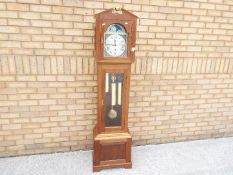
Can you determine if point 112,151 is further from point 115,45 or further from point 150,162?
point 115,45

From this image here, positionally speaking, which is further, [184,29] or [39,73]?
[184,29]

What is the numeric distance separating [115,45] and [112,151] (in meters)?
1.25

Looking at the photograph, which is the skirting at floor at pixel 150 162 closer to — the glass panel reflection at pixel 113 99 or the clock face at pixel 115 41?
the glass panel reflection at pixel 113 99

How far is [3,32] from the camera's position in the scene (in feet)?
8.93

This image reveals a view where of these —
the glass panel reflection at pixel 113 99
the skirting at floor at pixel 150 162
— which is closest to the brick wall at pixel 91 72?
the skirting at floor at pixel 150 162

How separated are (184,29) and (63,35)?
156 cm

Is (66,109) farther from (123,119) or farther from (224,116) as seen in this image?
(224,116)

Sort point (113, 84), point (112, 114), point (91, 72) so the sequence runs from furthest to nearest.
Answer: point (91, 72)
point (112, 114)
point (113, 84)

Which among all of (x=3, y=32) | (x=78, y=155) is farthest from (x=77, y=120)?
(x=3, y=32)

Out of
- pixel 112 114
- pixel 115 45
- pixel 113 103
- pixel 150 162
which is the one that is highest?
pixel 115 45

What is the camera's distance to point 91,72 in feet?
10.0

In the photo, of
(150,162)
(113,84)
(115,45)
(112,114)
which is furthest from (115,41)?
(150,162)

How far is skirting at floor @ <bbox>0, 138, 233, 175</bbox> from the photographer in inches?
115

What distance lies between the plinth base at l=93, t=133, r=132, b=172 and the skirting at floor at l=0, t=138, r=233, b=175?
86 mm
